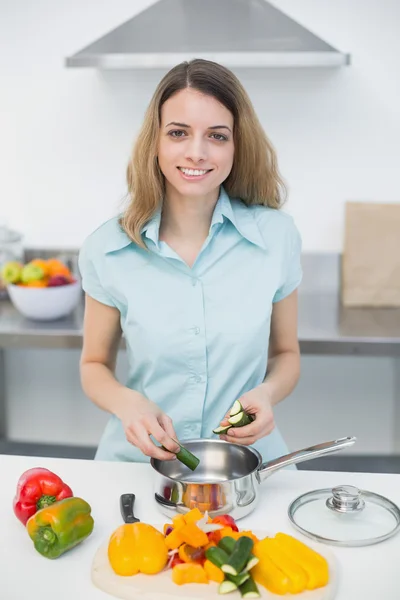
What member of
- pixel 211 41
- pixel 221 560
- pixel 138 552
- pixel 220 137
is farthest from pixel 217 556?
pixel 211 41

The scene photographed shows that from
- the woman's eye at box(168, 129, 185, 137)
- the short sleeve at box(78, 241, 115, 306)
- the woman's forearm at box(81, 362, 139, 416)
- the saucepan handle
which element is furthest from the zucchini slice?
the woman's eye at box(168, 129, 185, 137)

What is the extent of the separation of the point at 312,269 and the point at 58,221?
3.20 ft

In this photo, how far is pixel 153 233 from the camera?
1.72 m

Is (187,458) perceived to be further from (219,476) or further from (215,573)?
(215,573)

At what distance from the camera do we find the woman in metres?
1.66

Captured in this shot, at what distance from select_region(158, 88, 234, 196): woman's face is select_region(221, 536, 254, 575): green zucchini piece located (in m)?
0.78

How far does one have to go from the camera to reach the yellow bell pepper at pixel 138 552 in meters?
1.12

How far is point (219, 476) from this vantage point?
1.44 meters

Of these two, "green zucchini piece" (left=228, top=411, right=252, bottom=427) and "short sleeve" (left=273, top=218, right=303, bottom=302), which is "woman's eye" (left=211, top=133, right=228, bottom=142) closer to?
"short sleeve" (left=273, top=218, right=303, bottom=302)

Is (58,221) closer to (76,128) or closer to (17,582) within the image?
(76,128)

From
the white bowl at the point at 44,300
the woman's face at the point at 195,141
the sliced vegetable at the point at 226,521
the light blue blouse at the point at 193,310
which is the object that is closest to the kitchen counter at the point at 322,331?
the white bowl at the point at 44,300

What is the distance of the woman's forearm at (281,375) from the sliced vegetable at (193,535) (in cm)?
55

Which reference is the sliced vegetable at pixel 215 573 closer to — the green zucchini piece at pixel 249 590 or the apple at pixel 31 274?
the green zucchini piece at pixel 249 590

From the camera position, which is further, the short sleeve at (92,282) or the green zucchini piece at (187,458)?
the short sleeve at (92,282)
